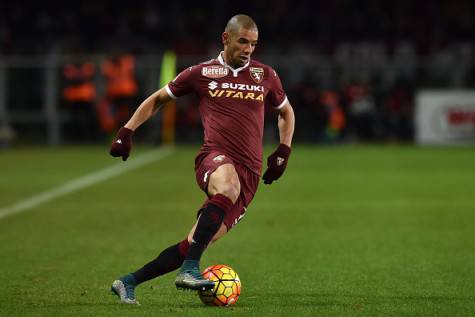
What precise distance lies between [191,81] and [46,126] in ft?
72.2

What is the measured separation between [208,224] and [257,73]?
3.69 feet

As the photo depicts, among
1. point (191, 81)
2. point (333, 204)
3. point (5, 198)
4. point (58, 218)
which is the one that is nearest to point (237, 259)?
point (191, 81)

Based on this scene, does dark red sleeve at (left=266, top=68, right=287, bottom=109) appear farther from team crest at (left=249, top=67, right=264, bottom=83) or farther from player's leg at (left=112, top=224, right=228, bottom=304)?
player's leg at (left=112, top=224, right=228, bottom=304)

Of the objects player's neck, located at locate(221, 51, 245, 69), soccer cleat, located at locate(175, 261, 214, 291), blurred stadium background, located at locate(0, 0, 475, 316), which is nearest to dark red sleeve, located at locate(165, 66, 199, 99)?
player's neck, located at locate(221, 51, 245, 69)

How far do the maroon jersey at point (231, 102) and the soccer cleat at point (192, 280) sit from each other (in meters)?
0.85

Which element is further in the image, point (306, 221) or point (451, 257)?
point (306, 221)

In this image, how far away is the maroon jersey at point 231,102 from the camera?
685 centimetres

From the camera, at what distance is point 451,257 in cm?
910

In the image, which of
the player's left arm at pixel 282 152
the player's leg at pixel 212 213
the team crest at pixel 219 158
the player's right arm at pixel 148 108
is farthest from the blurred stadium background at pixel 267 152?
the player's right arm at pixel 148 108

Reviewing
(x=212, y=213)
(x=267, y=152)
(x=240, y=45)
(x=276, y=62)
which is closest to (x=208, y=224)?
(x=212, y=213)

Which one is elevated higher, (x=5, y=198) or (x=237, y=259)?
(x=237, y=259)

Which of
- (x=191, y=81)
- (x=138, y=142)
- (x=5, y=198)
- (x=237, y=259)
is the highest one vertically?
(x=191, y=81)

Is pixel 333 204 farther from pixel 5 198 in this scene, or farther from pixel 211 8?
pixel 211 8

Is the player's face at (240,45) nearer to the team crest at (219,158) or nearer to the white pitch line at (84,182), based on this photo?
the team crest at (219,158)
